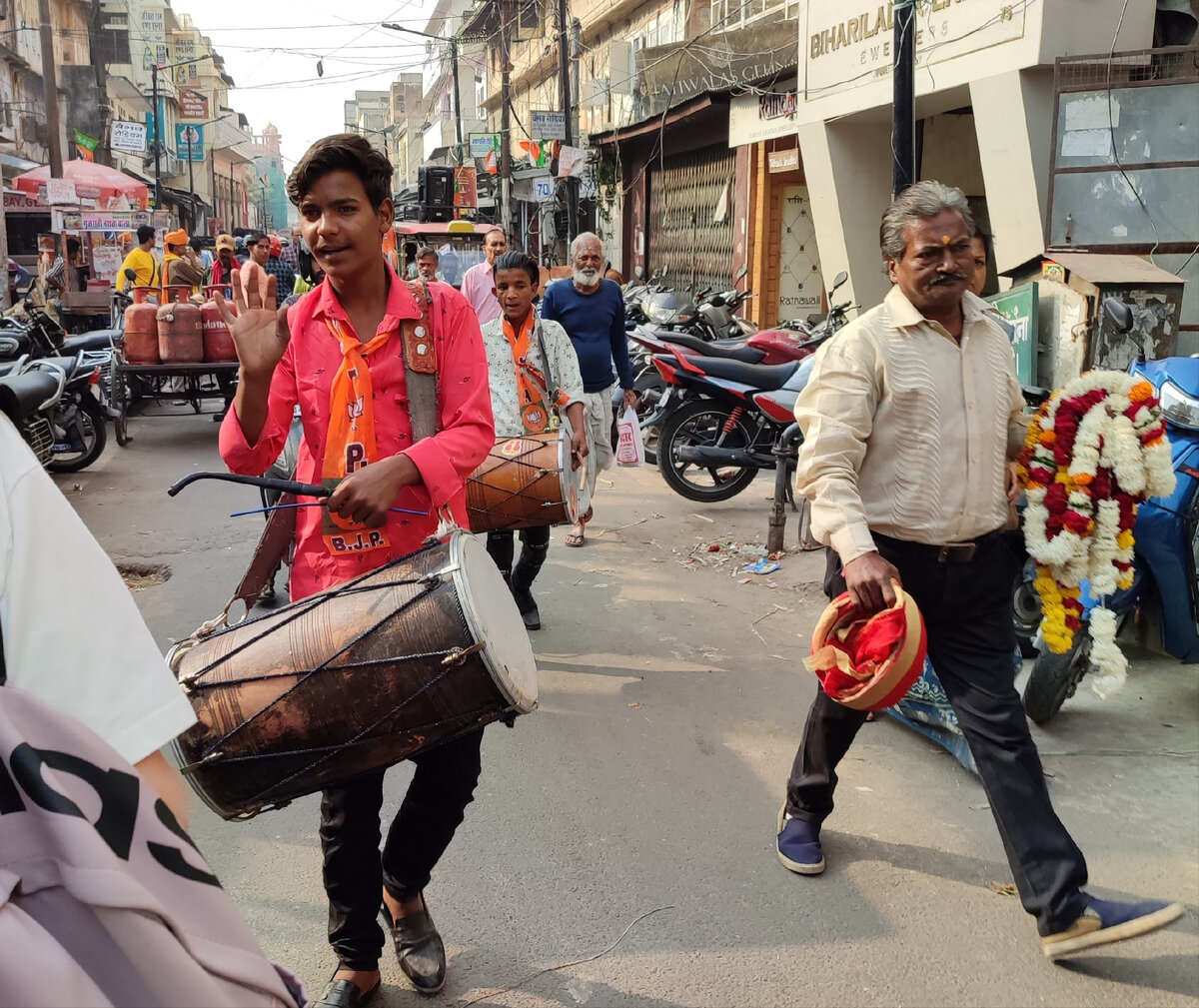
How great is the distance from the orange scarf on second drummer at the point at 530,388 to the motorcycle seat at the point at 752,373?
2.60 m

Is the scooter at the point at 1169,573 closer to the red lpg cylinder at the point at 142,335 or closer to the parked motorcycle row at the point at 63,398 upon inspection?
the parked motorcycle row at the point at 63,398

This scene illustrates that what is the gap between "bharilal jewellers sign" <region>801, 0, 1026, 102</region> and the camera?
29.5ft

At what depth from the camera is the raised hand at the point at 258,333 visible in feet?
7.17

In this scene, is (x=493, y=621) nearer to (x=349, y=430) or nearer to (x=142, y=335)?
(x=349, y=430)

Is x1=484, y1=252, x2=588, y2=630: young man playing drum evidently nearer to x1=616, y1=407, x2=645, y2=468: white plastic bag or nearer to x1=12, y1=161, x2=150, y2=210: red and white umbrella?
x1=616, y1=407, x2=645, y2=468: white plastic bag

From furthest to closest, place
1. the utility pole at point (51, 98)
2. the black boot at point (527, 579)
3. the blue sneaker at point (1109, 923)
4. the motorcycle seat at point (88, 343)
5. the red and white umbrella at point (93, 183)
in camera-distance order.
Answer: the red and white umbrella at point (93, 183) < the utility pole at point (51, 98) < the motorcycle seat at point (88, 343) < the black boot at point (527, 579) < the blue sneaker at point (1109, 923)

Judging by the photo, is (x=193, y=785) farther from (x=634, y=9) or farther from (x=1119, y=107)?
(x=634, y=9)

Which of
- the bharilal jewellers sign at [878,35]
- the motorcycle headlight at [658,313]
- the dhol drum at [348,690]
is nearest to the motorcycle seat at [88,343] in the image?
the motorcycle headlight at [658,313]

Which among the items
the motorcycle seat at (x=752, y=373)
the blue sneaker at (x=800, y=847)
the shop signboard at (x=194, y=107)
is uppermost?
the shop signboard at (x=194, y=107)

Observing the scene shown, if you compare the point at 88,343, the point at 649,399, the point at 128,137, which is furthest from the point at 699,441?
the point at 128,137

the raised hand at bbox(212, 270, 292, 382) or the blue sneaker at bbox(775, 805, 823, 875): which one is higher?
the raised hand at bbox(212, 270, 292, 382)

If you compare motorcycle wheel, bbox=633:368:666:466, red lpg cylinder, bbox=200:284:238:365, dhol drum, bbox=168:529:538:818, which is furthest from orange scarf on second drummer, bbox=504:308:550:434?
red lpg cylinder, bbox=200:284:238:365

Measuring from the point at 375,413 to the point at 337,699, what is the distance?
0.62 metres

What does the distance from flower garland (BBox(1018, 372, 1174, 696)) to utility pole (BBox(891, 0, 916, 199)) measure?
2.65 metres
